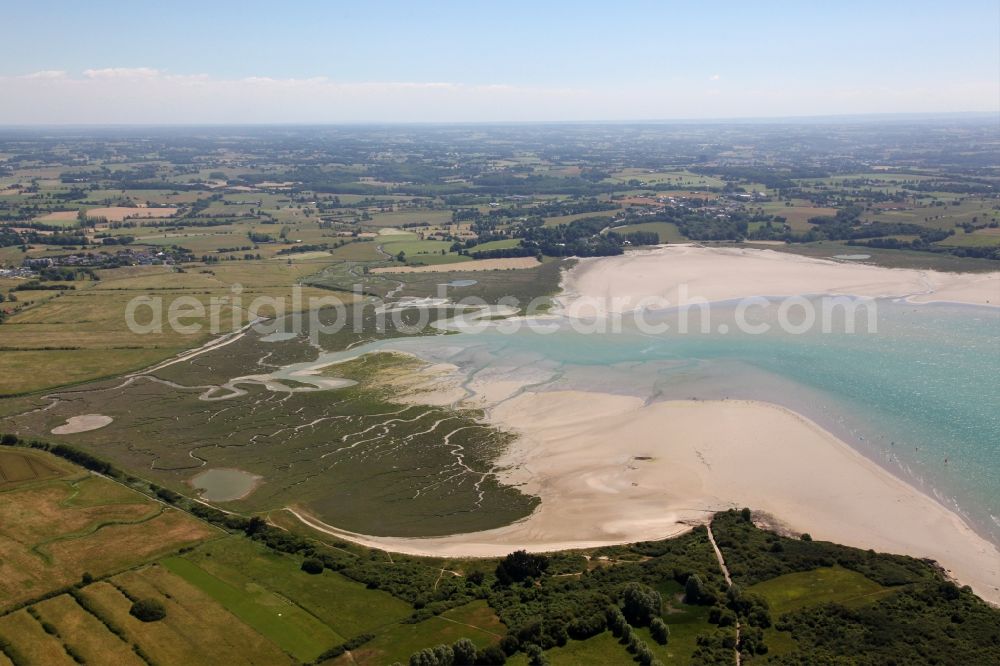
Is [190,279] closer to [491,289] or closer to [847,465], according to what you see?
[491,289]

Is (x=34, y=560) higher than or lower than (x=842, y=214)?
lower

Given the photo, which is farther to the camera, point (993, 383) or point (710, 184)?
point (710, 184)

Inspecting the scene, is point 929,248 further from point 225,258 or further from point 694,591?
point 225,258

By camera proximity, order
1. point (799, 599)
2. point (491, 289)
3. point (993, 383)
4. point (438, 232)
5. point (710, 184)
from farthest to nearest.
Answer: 1. point (710, 184)
2. point (438, 232)
3. point (491, 289)
4. point (993, 383)
5. point (799, 599)

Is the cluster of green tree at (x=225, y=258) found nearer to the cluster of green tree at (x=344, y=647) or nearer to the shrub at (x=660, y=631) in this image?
the cluster of green tree at (x=344, y=647)

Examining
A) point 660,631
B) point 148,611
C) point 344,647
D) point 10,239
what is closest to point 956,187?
point 660,631

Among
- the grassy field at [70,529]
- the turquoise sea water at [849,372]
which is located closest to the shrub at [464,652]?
the grassy field at [70,529]

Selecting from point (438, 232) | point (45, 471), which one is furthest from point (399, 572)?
point (438, 232)
